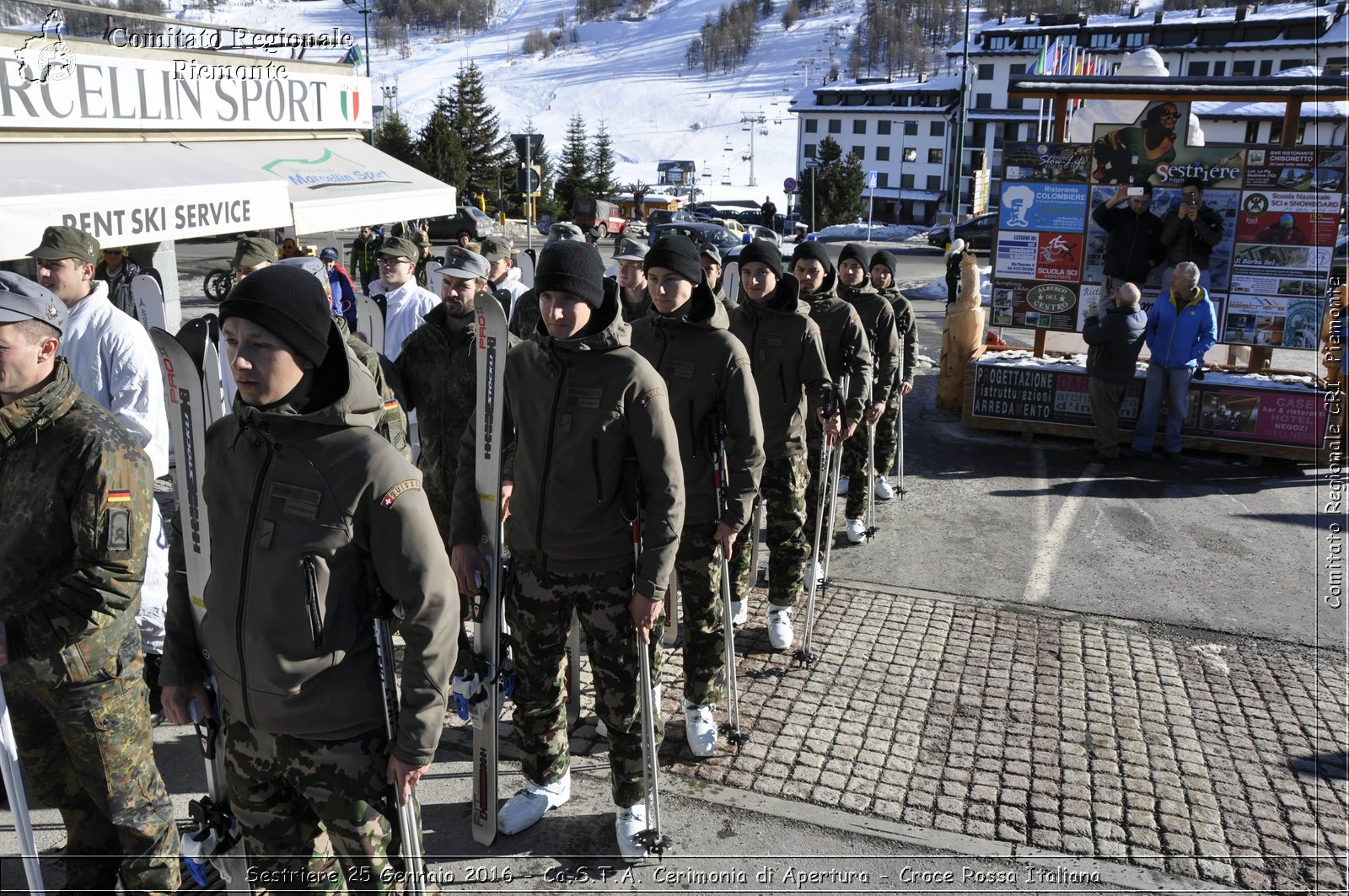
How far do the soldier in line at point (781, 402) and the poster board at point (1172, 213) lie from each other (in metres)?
6.67

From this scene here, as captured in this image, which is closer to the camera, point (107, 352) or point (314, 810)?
point (314, 810)

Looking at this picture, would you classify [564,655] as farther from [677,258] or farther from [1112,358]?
[1112,358]

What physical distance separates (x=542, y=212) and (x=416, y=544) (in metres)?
44.8

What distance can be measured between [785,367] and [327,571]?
3840 millimetres

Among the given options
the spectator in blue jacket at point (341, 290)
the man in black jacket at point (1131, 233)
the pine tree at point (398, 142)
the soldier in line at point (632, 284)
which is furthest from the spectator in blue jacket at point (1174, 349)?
the pine tree at point (398, 142)

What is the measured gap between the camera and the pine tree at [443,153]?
140 ft

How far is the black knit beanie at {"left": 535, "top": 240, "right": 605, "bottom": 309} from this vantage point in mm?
3791

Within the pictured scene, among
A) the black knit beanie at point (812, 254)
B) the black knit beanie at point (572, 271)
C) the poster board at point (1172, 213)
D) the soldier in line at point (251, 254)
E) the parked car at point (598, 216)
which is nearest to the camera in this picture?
the black knit beanie at point (572, 271)

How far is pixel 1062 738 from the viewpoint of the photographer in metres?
5.09

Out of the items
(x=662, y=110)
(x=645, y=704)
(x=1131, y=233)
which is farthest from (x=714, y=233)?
(x=662, y=110)

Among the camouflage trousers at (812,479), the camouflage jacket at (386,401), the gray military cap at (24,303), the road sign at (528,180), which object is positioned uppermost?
the road sign at (528,180)

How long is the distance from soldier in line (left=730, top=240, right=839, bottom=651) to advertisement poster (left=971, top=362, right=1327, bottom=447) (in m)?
5.98

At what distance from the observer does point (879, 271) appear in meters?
10.1

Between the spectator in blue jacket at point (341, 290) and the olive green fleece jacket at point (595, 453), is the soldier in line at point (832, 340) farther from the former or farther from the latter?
the spectator in blue jacket at point (341, 290)
